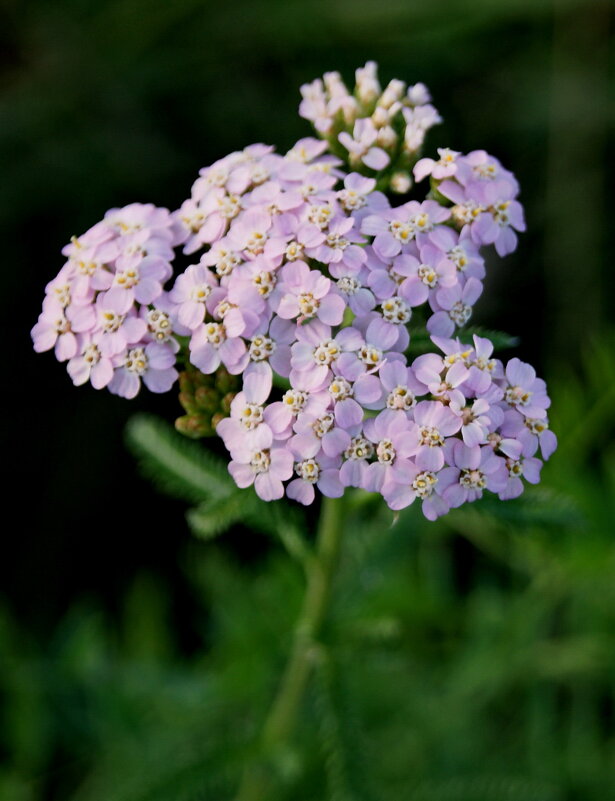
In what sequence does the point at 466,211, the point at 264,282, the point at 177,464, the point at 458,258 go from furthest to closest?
the point at 177,464
the point at 466,211
the point at 458,258
the point at 264,282

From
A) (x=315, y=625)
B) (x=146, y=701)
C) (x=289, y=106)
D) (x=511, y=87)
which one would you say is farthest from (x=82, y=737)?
(x=511, y=87)

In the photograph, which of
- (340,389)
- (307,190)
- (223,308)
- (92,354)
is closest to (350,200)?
(307,190)

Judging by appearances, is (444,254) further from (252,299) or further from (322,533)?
(322,533)

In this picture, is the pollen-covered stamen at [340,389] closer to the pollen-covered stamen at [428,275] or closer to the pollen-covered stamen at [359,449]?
the pollen-covered stamen at [359,449]

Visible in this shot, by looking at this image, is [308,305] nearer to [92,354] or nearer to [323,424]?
[323,424]

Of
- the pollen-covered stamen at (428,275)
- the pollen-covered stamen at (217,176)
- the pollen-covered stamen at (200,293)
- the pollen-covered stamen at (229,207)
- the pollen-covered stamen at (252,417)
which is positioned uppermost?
the pollen-covered stamen at (217,176)

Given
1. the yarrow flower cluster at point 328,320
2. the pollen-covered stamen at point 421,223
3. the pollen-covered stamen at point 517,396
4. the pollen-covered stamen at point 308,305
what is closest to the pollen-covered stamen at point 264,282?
the yarrow flower cluster at point 328,320

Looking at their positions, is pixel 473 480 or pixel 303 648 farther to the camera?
pixel 303 648
